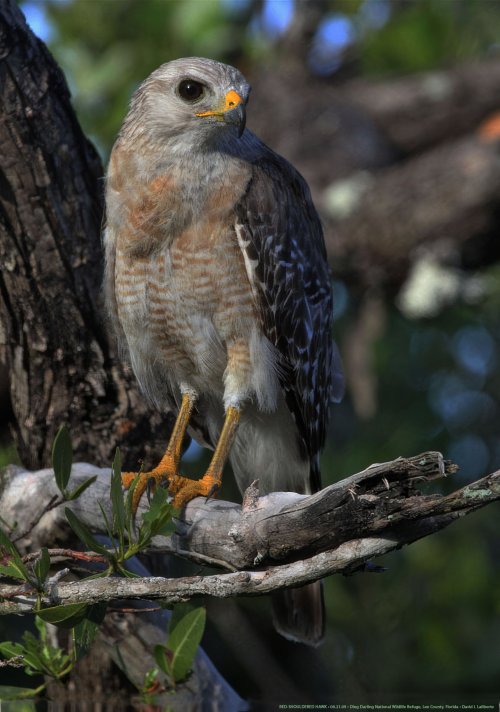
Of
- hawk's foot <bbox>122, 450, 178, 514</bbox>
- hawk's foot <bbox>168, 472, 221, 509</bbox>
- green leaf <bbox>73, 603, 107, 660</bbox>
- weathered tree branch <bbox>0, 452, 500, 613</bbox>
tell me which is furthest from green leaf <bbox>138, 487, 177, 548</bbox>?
hawk's foot <bbox>122, 450, 178, 514</bbox>

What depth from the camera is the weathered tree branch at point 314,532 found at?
247cm

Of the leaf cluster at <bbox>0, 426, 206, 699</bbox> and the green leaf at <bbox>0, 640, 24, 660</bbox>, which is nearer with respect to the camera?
the leaf cluster at <bbox>0, 426, 206, 699</bbox>

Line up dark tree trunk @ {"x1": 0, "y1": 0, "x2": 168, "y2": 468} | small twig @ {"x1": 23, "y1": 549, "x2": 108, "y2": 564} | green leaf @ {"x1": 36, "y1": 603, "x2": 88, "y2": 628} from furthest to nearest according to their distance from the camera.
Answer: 1. dark tree trunk @ {"x1": 0, "y1": 0, "x2": 168, "y2": 468}
2. small twig @ {"x1": 23, "y1": 549, "x2": 108, "y2": 564}
3. green leaf @ {"x1": 36, "y1": 603, "x2": 88, "y2": 628}

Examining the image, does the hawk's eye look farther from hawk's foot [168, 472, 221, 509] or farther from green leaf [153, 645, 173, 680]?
green leaf [153, 645, 173, 680]

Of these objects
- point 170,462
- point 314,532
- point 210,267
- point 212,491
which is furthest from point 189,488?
point 314,532

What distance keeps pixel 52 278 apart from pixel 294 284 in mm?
995

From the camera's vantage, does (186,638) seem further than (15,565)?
Yes

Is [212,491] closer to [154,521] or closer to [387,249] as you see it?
[154,521]

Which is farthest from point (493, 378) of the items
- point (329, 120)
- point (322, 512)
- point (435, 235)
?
point (322, 512)

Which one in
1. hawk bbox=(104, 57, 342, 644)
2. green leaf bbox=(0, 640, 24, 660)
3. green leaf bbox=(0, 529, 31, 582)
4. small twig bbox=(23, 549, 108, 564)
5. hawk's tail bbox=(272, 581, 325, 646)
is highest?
hawk bbox=(104, 57, 342, 644)

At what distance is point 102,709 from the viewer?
3906 mm

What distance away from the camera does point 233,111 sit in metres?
3.87

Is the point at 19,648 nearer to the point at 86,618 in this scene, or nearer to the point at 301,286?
the point at 86,618

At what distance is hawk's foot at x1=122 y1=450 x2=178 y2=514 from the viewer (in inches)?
147
